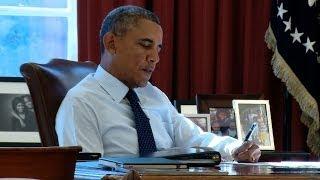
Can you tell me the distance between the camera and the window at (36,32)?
338 centimetres

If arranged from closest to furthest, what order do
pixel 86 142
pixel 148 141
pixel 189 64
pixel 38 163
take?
pixel 38 163 < pixel 86 142 < pixel 148 141 < pixel 189 64

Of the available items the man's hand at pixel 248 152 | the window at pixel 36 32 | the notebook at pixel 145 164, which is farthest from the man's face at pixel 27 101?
the notebook at pixel 145 164

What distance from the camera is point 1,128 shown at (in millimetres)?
3066

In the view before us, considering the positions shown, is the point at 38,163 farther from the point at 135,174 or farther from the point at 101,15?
the point at 101,15

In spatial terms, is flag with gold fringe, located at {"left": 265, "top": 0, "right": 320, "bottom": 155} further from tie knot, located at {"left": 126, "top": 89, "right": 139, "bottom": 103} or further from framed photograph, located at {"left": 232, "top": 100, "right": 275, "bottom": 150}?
tie knot, located at {"left": 126, "top": 89, "right": 139, "bottom": 103}

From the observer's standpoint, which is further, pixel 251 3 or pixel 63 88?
pixel 251 3

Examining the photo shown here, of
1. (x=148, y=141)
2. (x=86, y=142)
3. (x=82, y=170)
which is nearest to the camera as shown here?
(x=82, y=170)

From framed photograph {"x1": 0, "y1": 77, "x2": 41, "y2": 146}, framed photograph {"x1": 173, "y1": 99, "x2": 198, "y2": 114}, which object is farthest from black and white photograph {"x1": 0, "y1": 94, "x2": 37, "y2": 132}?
framed photograph {"x1": 173, "y1": 99, "x2": 198, "y2": 114}

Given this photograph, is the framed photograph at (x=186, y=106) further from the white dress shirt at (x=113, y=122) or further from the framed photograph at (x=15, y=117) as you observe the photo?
the framed photograph at (x=15, y=117)

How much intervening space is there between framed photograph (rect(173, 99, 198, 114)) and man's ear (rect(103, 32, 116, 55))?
804 mm

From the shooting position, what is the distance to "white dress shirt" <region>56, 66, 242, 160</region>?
200cm

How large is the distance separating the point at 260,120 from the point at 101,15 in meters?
1.03

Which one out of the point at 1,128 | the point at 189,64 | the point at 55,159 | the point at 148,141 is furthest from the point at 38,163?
the point at 189,64

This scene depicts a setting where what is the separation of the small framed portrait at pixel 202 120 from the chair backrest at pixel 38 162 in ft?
5.89
